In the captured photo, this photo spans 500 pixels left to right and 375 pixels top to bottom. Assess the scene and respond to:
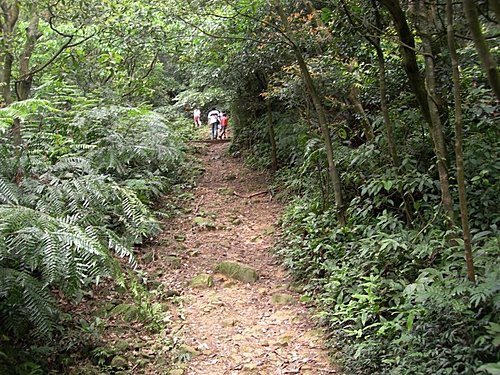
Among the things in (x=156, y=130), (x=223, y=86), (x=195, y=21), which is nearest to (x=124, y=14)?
(x=195, y=21)

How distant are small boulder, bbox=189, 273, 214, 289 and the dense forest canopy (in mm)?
968

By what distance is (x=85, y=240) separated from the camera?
3.50m

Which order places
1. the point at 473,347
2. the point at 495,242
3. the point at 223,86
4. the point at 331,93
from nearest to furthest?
the point at 473,347, the point at 495,242, the point at 331,93, the point at 223,86

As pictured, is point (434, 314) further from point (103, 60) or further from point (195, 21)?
point (103, 60)

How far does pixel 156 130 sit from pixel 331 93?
14.2ft

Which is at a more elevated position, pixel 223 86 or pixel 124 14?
pixel 124 14

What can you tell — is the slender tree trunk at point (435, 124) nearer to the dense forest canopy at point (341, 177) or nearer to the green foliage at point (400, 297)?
the dense forest canopy at point (341, 177)

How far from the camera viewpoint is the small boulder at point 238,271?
6133 mm

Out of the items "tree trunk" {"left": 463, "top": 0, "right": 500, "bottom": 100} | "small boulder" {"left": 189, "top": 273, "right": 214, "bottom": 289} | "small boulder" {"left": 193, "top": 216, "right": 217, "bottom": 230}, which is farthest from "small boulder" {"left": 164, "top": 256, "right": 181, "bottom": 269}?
"tree trunk" {"left": 463, "top": 0, "right": 500, "bottom": 100}

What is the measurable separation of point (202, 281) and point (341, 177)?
8.65 feet

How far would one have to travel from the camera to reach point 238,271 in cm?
626

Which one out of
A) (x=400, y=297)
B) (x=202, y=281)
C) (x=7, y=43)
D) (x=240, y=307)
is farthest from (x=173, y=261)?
(x=7, y=43)

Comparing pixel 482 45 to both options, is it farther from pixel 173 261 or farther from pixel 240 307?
pixel 173 261

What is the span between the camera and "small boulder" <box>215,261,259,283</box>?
6133 millimetres
